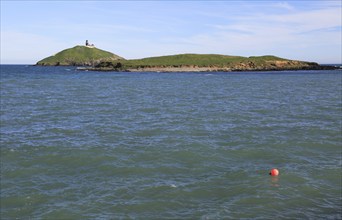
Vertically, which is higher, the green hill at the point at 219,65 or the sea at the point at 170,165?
the green hill at the point at 219,65

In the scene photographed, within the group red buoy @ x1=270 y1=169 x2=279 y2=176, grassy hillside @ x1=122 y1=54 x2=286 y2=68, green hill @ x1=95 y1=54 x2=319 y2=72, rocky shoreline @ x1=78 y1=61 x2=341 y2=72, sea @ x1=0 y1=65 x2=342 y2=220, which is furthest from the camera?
grassy hillside @ x1=122 y1=54 x2=286 y2=68

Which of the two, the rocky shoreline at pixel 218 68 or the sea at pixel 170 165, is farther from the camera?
the rocky shoreline at pixel 218 68

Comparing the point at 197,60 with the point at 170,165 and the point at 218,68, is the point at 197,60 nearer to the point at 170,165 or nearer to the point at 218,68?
the point at 218,68

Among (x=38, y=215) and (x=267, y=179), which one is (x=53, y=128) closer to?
(x=38, y=215)

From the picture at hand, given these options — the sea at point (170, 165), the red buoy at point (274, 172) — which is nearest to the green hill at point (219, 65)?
the sea at point (170, 165)

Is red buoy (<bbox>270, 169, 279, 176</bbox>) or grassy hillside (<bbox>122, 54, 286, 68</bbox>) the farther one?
grassy hillside (<bbox>122, 54, 286, 68</bbox>)

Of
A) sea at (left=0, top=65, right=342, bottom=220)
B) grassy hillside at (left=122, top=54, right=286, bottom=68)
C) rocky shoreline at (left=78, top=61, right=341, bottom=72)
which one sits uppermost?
grassy hillside at (left=122, top=54, right=286, bottom=68)

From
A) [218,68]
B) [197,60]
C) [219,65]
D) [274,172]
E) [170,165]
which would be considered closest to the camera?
[274,172]

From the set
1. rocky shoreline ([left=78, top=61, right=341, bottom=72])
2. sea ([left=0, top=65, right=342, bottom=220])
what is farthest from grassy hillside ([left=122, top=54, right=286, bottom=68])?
sea ([left=0, top=65, right=342, bottom=220])

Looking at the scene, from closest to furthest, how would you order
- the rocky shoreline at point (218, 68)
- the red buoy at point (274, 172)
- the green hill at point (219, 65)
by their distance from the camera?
the red buoy at point (274, 172) < the rocky shoreline at point (218, 68) < the green hill at point (219, 65)

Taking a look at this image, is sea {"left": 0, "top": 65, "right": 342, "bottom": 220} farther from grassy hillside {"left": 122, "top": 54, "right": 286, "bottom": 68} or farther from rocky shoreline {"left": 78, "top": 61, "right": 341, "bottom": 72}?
grassy hillside {"left": 122, "top": 54, "right": 286, "bottom": 68}

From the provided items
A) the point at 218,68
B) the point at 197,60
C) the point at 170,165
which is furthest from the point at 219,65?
the point at 170,165

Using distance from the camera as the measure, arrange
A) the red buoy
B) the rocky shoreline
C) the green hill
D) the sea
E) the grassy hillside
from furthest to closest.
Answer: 1. the grassy hillside
2. the green hill
3. the rocky shoreline
4. the red buoy
5. the sea

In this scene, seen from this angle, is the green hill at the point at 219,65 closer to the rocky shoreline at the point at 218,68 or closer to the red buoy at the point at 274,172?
the rocky shoreline at the point at 218,68
